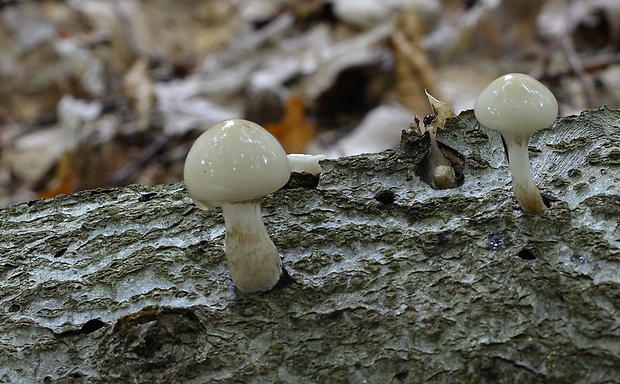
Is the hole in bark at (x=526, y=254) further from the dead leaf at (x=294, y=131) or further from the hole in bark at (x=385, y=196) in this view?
the dead leaf at (x=294, y=131)

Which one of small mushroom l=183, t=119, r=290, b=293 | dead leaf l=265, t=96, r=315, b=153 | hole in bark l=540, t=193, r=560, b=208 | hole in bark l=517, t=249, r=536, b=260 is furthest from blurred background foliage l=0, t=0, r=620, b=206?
small mushroom l=183, t=119, r=290, b=293

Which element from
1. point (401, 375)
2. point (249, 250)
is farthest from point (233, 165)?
point (401, 375)

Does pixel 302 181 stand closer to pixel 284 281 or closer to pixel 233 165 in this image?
pixel 284 281

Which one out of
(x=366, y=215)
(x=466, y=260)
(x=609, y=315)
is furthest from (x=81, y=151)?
(x=609, y=315)

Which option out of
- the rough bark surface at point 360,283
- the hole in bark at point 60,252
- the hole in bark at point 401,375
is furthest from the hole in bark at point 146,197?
the hole in bark at point 401,375

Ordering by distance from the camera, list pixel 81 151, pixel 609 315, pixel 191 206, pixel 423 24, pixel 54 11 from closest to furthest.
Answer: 1. pixel 609 315
2. pixel 191 206
3. pixel 81 151
4. pixel 423 24
5. pixel 54 11

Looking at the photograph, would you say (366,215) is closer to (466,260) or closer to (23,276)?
(466,260)
